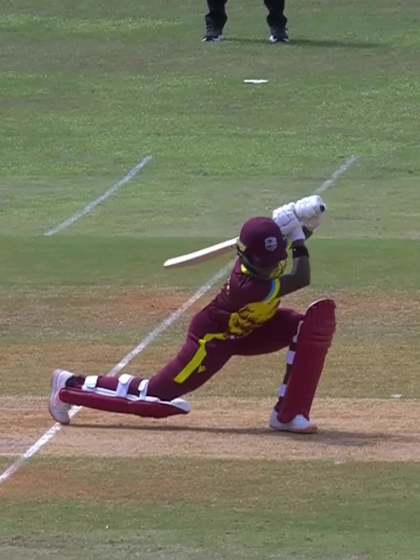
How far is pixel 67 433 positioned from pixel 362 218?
34.1 feet

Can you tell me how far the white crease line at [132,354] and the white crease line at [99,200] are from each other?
3.75 m

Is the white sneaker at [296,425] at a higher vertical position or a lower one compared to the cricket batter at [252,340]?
lower

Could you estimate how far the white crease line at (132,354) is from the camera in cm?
1016

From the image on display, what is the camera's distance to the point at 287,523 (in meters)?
8.88

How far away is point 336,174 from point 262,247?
13334 mm

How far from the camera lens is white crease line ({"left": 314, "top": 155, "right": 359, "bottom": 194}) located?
74.3 feet

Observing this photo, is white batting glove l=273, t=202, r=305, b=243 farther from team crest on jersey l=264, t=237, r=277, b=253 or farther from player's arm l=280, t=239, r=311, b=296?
team crest on jersey l=264, t=237, r=277, b=253

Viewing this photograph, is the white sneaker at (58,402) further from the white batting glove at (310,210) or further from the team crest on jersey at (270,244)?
the white batting glove at (310,210)

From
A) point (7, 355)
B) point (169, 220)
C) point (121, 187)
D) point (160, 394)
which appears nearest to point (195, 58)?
point (121, 187)

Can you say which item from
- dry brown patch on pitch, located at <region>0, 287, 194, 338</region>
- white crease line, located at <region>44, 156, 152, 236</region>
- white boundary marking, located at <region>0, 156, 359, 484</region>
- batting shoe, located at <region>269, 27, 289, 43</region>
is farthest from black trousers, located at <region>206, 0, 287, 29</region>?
dry brown patch on pitch, located at <region>0, 287, 194, 338</region>

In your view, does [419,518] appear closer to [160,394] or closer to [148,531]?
[148,531]

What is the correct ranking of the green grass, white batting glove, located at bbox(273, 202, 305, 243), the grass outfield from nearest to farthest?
1. the green grass
2. the grass outfield
3. white batting glove, located at bbox(273, 202, 305, 243)

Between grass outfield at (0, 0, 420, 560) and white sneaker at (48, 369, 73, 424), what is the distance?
154 millimetres

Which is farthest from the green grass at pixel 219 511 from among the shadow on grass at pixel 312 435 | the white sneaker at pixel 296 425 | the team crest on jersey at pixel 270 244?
the team crest on jersey at pixel 270 244
